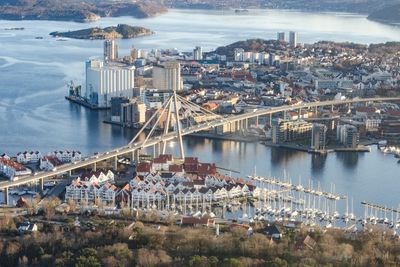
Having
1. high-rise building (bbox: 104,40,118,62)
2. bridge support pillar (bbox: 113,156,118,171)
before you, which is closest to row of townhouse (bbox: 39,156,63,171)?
bridge support pillar (bbox: 113,156,118,171)

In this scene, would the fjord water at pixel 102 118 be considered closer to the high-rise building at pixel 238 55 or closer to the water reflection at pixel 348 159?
the water reflection at pixel 348 159

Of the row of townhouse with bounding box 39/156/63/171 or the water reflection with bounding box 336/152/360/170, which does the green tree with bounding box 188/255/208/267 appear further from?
the water reflection with bounding box 336/152/360/170

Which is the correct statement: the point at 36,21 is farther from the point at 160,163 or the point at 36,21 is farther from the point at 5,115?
the point at 160,163

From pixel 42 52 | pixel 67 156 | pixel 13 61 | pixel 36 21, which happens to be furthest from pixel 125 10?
pixel 67 156

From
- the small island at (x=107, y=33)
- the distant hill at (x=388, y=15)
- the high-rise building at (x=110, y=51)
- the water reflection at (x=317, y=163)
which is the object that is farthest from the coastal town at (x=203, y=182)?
the distant hill at (x=388, y=15)

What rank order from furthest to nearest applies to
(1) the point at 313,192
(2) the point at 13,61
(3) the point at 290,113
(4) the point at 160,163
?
(2) the point at 13,61 → (3) the point at 290,113 → (4) the point at 160,163 → (1) the point at 313,192

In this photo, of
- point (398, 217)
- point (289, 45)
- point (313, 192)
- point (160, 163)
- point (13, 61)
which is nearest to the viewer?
point (398, 217)

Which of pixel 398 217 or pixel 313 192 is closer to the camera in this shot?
pixel 398 217
